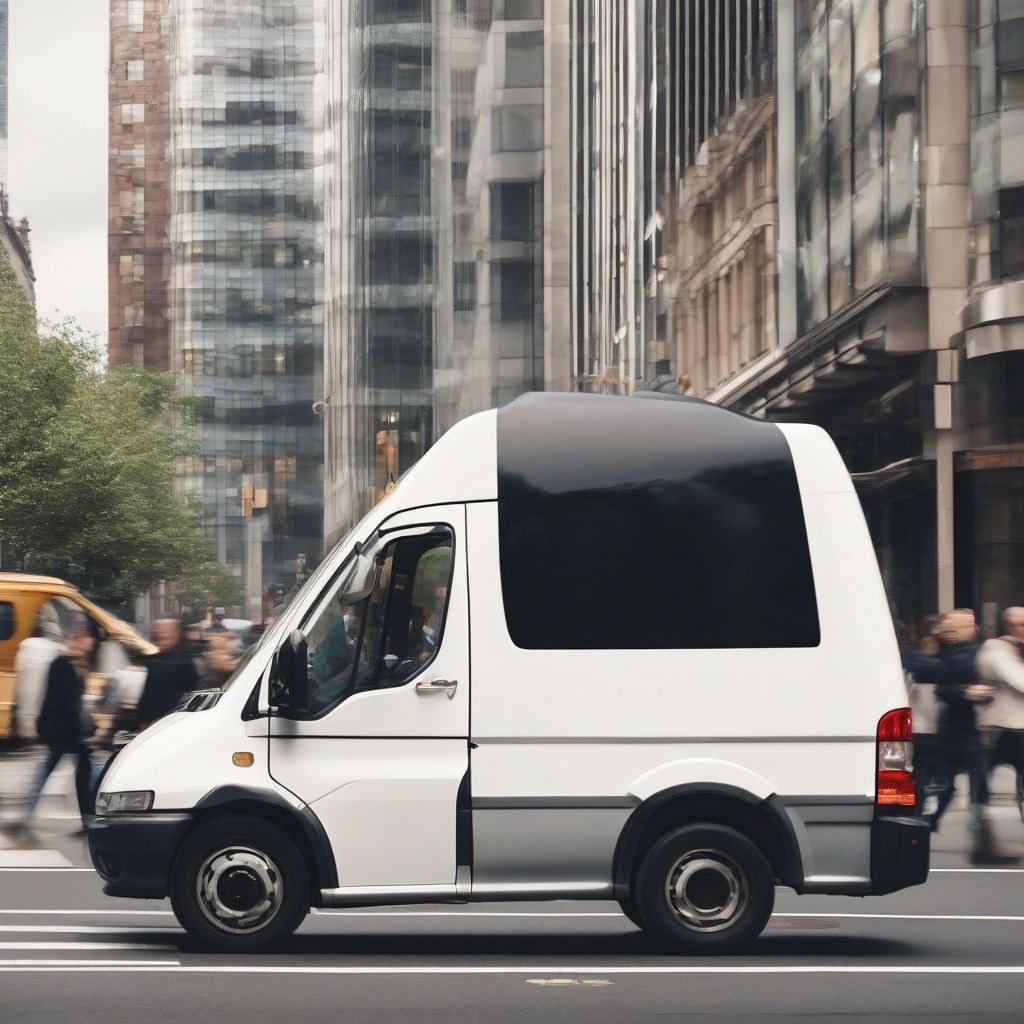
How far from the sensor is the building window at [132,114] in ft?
481

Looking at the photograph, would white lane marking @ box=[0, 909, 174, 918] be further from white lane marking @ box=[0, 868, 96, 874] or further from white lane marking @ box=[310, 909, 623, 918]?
white lane marking @ box=[0, 868, 96, 874]

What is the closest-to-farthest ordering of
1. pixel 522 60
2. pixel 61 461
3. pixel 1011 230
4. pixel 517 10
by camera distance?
1. pixel 1011 230
2. pixel 61 461
3. pixel 517 10
4. pixel 522 60

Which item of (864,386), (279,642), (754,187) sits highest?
(754,187)

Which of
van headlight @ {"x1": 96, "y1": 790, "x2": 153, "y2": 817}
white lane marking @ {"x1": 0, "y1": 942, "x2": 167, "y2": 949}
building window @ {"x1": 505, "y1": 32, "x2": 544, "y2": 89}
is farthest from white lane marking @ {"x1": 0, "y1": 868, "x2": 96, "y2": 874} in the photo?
building window @ {"x1": 505, "y1": 32, "x2": 544, "y2": 89}

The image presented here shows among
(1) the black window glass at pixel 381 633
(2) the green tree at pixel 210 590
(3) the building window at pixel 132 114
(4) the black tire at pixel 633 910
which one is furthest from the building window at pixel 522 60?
(3) the building window at pixel 132 114

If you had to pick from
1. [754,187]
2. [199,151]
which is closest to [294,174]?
[199,151]

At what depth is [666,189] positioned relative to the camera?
45.2 meters

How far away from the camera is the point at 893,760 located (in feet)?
28.3

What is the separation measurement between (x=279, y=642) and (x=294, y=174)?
110m

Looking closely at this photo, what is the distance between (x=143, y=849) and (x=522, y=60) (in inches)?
2170

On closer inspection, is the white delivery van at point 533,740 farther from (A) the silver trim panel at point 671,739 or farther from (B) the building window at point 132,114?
(B) the building window at point 132,114

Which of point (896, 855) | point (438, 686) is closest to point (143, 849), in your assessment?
point (438, 686)

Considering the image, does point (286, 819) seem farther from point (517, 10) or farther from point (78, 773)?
point (517, 10)

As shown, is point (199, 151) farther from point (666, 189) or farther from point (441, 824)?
point (441, 824)
